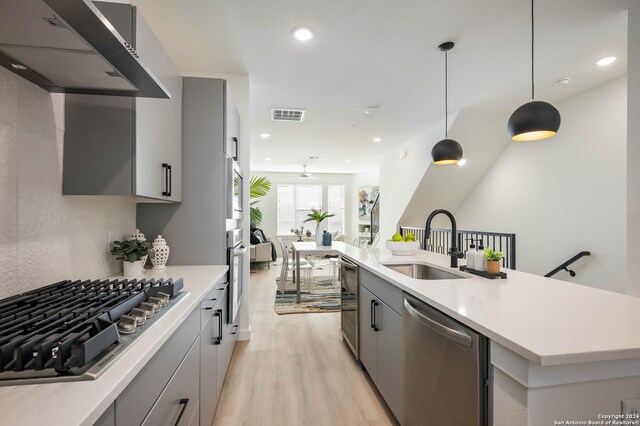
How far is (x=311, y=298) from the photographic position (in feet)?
15.8

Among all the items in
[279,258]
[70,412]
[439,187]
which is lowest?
[279,258]

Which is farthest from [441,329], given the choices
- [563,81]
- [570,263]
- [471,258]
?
[570,263]

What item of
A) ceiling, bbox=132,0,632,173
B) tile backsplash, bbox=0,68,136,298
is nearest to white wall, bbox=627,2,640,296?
ceiling, bbox=132,0,632,173

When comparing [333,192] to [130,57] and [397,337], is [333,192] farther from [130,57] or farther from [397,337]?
[130,57]

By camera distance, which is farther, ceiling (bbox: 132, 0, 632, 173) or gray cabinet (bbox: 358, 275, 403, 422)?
ceiling (bbox: 132, 0, 632, 173)

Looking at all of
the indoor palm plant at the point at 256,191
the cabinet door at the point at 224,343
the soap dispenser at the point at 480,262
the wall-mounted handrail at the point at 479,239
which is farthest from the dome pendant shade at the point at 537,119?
the indoor palm plant at the point at 256,191

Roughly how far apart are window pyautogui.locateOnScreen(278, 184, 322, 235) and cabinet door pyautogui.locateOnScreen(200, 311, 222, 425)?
7821 mm

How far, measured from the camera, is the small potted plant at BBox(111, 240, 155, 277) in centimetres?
189

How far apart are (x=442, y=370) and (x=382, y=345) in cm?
74

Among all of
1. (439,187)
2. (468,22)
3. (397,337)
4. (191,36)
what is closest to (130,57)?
(191,36)

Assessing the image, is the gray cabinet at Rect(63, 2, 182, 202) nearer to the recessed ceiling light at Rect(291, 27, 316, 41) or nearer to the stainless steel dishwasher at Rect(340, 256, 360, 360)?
the recessed ceiling light at Rect(291, 27, 316, 41)

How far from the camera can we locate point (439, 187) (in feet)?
17.8

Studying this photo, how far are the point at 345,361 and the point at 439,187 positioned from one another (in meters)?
3.75

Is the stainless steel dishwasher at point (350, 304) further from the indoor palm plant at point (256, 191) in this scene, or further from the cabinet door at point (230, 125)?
the indoor palm plant at point (256, 191)
